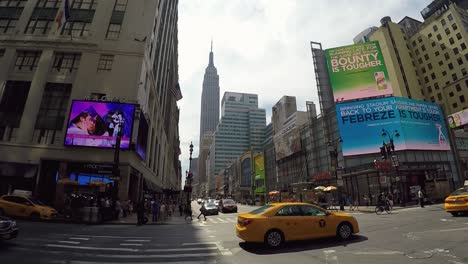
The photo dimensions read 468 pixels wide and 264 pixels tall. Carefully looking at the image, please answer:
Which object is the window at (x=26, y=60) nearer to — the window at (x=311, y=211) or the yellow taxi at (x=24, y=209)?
the yellow taxi at (x=24, y=209)

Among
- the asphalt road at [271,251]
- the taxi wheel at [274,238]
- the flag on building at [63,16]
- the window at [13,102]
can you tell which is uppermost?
the flag on building at [63,16]

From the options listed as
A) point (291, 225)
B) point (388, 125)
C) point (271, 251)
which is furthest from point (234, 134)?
point (271, 251)

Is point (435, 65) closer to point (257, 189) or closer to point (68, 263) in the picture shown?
point (257, 189)

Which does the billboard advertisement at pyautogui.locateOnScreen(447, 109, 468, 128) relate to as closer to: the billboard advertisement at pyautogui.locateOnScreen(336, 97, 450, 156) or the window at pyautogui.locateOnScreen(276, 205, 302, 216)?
the billboard advertisement at pyautogui.locateOnScreen(336, 97, 450, 156)

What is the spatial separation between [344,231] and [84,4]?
4060cm

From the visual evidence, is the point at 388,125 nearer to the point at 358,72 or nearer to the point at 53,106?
the point at 358,72

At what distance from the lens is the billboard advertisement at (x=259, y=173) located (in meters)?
81.6

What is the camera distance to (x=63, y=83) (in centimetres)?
2991

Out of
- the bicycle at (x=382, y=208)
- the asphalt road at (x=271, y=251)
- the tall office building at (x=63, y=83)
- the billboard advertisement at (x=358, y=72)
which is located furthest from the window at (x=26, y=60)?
the billboard advertisement at (x=358, y=72)

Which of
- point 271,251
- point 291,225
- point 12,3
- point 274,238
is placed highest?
point 12,3

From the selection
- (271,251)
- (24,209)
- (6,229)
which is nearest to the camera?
(271,251)

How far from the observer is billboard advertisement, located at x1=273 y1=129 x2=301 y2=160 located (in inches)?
2383

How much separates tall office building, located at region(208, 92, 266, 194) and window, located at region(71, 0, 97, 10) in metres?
141

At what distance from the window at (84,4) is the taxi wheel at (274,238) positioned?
38123 millimetres
